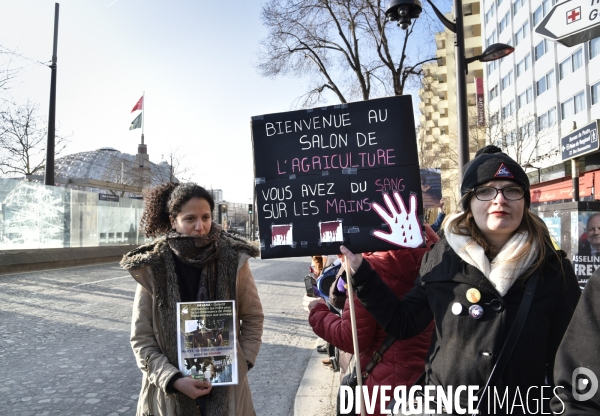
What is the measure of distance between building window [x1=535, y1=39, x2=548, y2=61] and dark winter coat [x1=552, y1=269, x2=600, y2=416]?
135 feet

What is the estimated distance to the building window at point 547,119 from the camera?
1414 inches

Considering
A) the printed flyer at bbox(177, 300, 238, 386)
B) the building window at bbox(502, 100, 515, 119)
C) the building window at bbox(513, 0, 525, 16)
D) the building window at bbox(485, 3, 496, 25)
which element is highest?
the building window at bbox(485, 3, 496, 25)

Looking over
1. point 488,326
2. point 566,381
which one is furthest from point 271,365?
point 566,381

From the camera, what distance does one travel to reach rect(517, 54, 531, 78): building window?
1584 inches

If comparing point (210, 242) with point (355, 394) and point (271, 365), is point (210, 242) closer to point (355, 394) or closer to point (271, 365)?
point (355, 394)

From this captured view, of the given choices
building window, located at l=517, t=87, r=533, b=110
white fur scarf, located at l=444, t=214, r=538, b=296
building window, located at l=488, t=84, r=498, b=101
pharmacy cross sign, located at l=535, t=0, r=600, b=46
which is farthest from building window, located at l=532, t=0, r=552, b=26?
white fur scarf, located at l=444, t=214, r=538, b=296

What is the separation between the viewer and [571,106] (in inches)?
1320

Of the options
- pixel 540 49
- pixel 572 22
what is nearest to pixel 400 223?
pixel 572 22

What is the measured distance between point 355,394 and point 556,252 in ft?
4.55

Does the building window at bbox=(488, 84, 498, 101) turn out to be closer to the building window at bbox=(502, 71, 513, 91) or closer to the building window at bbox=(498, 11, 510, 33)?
the building window at bbox=(502, 71, 513, 91)

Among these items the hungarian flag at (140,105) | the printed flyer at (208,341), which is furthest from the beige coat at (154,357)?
the hungarian flag at (140,105)

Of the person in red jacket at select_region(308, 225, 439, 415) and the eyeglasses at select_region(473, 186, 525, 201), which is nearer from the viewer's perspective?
the eyeglasses at select_region(473, 186, 525, 201)

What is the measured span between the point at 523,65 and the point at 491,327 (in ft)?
148

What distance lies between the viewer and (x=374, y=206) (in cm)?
279
